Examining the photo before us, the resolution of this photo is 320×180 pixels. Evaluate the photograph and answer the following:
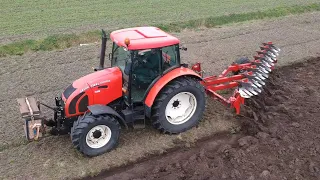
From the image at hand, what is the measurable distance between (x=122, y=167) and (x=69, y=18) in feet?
34.1

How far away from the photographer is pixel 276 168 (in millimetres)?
5734

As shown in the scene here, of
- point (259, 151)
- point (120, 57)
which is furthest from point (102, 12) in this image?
point (259, 151)

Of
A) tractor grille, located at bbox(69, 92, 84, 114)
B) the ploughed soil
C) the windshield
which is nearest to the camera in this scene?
the ploughed soil

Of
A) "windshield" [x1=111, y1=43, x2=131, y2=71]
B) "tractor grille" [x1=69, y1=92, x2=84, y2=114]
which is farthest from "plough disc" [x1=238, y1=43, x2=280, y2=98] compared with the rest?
"tractor grille" [x1=69, y1=92, x2=84, y2=114]

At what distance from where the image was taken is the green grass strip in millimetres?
11586

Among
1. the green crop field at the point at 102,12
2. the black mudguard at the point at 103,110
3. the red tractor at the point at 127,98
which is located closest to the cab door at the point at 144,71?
the red tractor at the point at 127,98

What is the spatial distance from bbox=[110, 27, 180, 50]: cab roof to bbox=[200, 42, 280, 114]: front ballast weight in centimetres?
142

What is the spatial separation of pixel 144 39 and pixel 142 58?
317mm

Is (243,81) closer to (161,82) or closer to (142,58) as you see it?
(161,82)

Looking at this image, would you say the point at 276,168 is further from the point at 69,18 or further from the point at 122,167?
the point at 69,18

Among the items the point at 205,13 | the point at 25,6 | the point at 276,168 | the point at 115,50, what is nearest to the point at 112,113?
the point at 115,50

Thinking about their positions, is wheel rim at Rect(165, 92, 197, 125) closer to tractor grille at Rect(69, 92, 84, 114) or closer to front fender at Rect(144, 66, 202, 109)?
front fender at Rect(144, 66, 202, 109)

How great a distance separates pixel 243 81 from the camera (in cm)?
740

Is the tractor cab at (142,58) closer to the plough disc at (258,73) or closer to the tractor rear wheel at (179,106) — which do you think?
the tractor rear wheel at (179,106)
